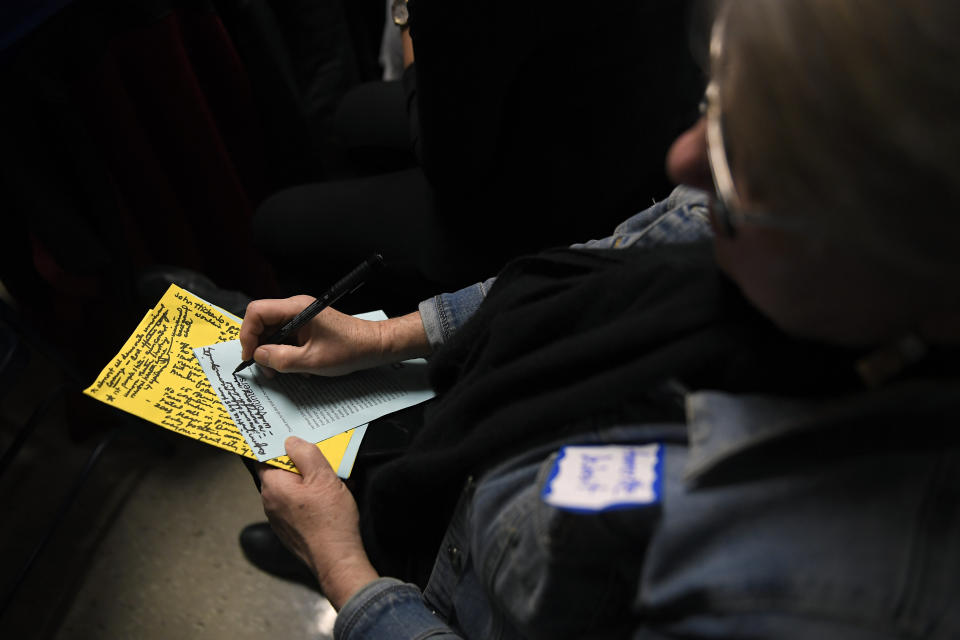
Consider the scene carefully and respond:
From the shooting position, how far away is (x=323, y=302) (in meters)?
0.75

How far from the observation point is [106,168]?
1.04 meters

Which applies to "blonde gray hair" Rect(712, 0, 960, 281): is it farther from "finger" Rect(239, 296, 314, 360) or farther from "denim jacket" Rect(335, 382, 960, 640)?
"finger" Rect(239, 296, 314, 360)

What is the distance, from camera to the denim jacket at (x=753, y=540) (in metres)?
0.36

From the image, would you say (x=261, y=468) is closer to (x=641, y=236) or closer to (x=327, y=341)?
(x=327, y=341)

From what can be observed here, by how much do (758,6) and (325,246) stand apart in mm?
874

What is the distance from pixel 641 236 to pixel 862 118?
1.27 feet

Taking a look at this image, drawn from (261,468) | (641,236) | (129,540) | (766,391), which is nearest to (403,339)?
(261,468)

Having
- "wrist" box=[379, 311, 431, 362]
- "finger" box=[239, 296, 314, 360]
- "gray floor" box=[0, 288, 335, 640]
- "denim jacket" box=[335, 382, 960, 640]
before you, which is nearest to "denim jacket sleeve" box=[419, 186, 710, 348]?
"wrist" box=[379, 311, 431, 362]

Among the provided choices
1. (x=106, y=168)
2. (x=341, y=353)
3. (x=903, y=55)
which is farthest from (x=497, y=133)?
(x=106, y=168)

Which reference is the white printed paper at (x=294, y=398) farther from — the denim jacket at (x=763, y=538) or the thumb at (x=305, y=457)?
the denim jacket at (x=763, y=538)

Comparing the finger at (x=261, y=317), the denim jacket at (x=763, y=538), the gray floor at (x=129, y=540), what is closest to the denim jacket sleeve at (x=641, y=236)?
the finger at (x=261, y=317)

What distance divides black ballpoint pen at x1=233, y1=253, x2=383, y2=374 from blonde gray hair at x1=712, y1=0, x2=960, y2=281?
1.66 feet

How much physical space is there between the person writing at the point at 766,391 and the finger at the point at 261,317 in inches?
11.4

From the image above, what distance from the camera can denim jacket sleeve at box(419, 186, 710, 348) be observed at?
2.22 feet
